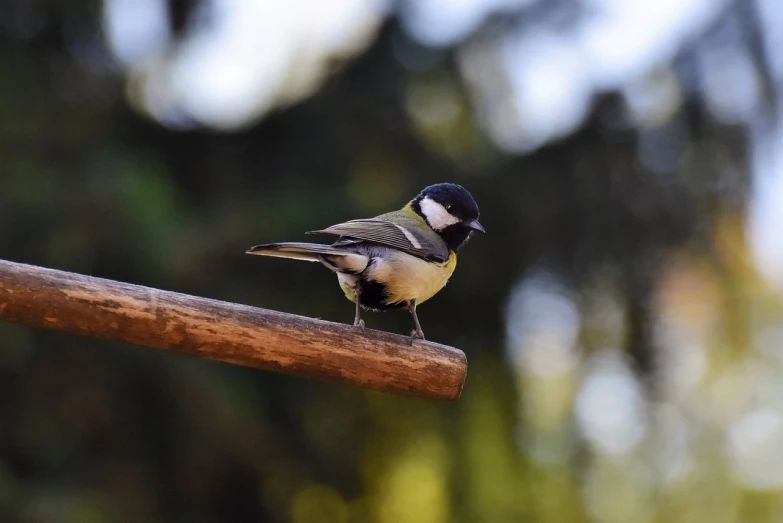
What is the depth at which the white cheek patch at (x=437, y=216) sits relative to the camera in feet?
7.18

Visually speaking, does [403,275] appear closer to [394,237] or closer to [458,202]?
[394,237]

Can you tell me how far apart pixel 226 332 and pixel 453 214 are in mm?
928

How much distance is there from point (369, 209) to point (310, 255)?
1064mm

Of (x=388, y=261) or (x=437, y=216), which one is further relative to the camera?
(x=437, y=216)

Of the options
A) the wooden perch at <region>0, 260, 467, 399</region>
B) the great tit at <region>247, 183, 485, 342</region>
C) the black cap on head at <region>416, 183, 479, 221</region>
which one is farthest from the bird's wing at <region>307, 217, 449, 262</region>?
the wooden perch at <region>0, 260, 467, 399</region>

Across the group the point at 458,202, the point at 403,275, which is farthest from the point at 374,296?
the point at 458,202

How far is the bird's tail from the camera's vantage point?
1.56 m

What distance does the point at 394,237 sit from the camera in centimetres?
195

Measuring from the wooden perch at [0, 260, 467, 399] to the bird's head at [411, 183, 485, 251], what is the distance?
2.00 ft

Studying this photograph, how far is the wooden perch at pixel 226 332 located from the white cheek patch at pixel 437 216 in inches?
24.6

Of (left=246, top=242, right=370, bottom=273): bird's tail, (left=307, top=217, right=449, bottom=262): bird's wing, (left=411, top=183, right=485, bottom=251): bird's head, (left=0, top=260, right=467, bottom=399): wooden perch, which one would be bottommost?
(left=0, top=260, right=467, bottom=399): wooden perch

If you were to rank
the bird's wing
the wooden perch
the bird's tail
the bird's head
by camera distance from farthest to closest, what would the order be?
1. the bird's head
2. the bird's wing
3. the bird's tail
4. the wooden perch

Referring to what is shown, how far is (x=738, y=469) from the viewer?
6.70 meters

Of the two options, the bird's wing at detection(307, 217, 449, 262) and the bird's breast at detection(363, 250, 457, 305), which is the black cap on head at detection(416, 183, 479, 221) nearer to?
the bird's wing at detection(307, 217, 449, 262)
